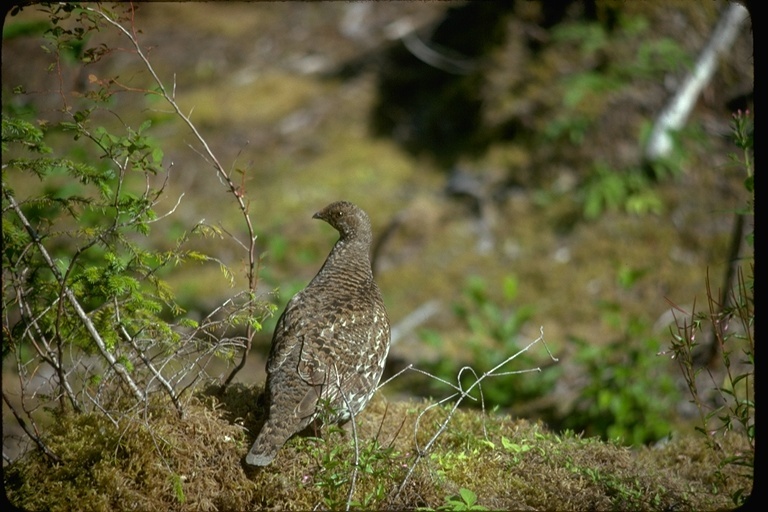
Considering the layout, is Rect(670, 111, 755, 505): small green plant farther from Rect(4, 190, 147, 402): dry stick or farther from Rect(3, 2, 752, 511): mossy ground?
Rect(4, 190, 147, 402): dry stick

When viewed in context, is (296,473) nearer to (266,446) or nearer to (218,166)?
(266,446)

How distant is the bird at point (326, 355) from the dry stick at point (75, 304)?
1001mm

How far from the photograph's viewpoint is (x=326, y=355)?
16.4 ft

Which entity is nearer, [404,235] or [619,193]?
[619,193]

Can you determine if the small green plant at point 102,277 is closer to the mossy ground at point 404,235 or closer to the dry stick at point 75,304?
the dry stick at point 75,304

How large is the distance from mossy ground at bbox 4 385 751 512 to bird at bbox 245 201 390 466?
1.11 ft

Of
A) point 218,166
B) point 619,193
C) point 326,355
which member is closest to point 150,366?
point 326,355

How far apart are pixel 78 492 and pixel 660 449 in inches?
209

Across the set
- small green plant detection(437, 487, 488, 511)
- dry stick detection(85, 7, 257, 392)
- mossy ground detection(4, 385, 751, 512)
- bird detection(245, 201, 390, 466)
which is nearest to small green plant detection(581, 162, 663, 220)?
mossy ground detection(4, 385, 751, 512)

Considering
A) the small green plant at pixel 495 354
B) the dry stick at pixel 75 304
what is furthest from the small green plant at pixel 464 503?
the small green plant at pixel 495 354

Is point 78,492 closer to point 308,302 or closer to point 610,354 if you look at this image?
point 308,302

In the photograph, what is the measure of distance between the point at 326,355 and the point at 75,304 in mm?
1863

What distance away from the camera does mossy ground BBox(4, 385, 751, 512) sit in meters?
4.47

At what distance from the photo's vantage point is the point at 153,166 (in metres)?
4.75
